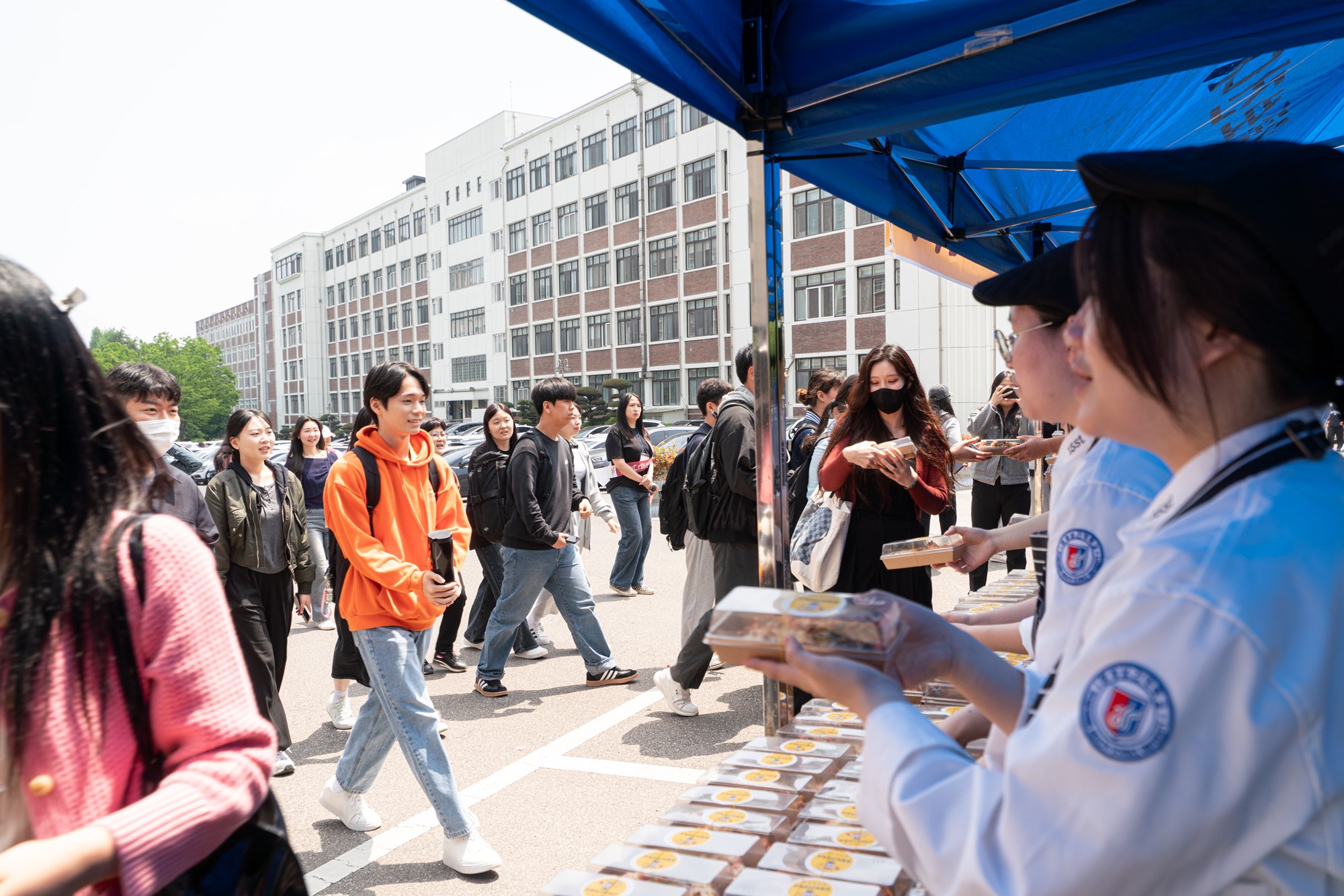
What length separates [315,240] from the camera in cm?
7538

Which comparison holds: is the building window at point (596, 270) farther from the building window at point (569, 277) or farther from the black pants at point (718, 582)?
the black pants at point (718, 582)

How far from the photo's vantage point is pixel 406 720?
355 cm

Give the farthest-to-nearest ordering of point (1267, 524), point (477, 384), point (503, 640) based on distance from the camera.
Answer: point (477, 384) → point (503, 640) → point (1267, 524)

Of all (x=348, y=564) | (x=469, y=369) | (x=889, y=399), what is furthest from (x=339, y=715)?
(x=469, y=369)

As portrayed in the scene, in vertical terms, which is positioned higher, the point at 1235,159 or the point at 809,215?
the point at 809,215

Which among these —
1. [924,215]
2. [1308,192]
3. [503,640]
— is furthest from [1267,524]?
[503,640]

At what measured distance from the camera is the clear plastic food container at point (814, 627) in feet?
3.74

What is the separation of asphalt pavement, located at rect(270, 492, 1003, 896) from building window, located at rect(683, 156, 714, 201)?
32.0 meters

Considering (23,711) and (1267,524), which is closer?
(1267,524)

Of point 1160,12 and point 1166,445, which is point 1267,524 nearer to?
point 1166,445

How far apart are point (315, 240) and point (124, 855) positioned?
268 feet

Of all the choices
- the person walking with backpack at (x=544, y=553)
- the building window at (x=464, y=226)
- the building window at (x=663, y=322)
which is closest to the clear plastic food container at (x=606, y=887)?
the person walking with backpack at (x=544, y=553)

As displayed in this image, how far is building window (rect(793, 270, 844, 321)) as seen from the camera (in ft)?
106

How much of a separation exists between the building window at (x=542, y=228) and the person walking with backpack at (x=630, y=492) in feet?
130
